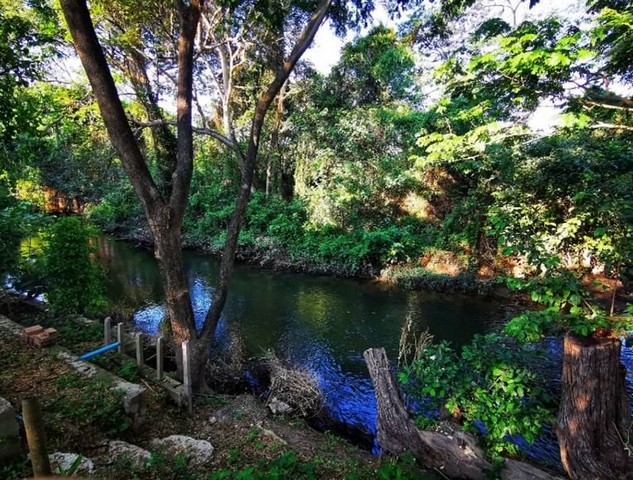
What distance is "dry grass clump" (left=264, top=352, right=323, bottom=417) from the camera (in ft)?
15.9

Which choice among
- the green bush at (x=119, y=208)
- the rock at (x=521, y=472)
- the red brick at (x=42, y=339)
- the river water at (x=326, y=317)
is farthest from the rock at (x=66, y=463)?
the green bush at (x=119, y=208)

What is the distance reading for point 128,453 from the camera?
2.89 meters

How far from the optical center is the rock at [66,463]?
2415 millimetres

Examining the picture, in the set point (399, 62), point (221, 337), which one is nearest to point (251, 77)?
point (399, 62)

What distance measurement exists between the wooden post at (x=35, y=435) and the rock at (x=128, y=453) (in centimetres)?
153

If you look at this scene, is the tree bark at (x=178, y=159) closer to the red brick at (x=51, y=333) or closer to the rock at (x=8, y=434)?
the red brick at (x=51, y=333)

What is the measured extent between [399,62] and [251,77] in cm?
580

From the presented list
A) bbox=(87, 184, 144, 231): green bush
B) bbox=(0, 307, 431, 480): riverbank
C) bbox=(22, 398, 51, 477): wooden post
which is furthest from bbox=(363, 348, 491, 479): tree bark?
bbox=(87, 184, 144, 231): green bush

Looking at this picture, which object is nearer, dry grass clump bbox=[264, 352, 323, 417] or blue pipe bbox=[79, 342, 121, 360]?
blue pipe bbox=[79, 342, 121, 360]

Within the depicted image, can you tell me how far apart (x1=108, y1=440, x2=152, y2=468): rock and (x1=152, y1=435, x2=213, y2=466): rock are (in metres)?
0.31

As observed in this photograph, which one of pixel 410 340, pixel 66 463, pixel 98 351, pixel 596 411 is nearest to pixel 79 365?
pixel 98 351

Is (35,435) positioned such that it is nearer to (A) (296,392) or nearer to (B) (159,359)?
(B) (159,359)

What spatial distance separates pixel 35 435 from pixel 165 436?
8.03ft

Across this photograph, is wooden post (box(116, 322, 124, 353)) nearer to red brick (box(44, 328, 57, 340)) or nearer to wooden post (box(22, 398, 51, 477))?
red brick (box(44, 328, 57, 340))
